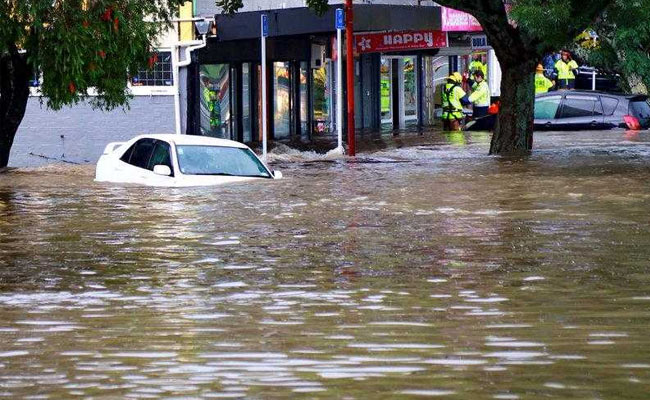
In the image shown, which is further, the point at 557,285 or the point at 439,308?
the point at 557,285

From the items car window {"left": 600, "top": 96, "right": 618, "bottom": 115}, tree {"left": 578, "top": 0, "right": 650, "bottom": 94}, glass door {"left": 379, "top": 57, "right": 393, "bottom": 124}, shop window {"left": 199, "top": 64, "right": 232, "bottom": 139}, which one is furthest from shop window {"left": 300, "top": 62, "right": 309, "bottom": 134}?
car window {"left": 600, "top": 96, "right": 618, "bottom": 115}

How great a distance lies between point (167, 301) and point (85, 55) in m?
12.4

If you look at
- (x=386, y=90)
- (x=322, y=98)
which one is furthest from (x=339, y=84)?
(x=386, y=90)

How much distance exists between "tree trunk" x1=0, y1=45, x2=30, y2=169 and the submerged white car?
4.62 metres

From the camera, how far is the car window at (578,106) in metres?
34.1

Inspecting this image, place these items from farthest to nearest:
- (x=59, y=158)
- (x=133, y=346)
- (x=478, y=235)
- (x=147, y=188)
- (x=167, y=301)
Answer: (x=59, y=158) < (x=147, y=188) < (x=478, y=235) < (x=167, y=301) < (x=133, y=346)

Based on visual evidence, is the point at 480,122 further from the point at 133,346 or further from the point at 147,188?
the point at 133,346

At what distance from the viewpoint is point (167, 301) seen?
33.0ft

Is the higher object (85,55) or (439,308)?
(85,55)

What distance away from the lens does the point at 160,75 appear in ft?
108

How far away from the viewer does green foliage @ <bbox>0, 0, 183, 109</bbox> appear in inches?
835

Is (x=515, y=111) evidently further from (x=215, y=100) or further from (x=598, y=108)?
(x=215, y=100)

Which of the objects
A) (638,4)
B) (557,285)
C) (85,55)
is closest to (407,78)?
(638,4)

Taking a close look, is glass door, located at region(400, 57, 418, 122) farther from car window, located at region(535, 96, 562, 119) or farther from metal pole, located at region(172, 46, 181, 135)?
metal pole, located at region(172, 46, 181, 135)
